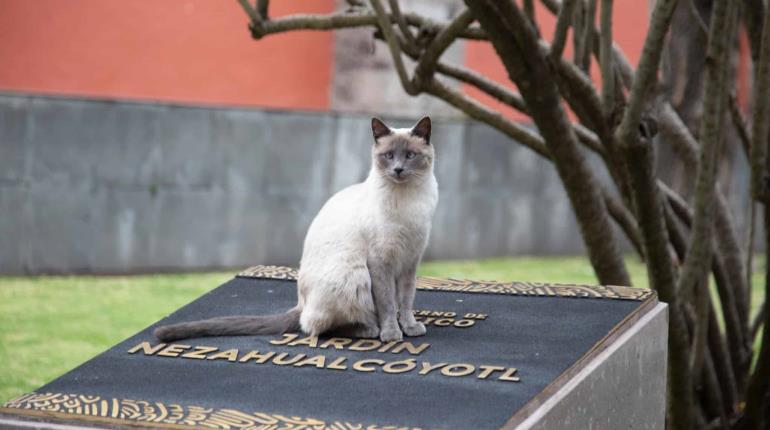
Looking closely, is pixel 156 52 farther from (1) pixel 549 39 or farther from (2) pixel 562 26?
(2) pixel 562 26

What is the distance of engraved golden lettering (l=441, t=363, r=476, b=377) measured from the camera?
10.6ft

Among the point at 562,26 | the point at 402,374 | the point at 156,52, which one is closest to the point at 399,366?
the point at 402,374

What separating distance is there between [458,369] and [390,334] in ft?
1.15

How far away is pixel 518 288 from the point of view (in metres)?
4.44

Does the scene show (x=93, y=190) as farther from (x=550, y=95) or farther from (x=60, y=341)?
(x=550, y=95)

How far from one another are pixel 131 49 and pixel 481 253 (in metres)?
3.48

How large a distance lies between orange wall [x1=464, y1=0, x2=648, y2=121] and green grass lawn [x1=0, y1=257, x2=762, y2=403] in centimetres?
170

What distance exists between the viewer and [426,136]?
376cm

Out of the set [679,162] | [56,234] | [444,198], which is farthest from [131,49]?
[679,162]

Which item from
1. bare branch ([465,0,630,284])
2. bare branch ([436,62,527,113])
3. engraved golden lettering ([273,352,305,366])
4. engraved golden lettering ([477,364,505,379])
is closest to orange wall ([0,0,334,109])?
bare branch ([436,62,527,113])

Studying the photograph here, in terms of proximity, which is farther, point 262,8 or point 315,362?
point 262,8

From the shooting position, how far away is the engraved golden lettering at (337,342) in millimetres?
3545

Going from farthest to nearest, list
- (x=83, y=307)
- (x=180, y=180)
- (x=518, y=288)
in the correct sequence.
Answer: (x=180, y=180)
(x=83, y=307)
(x=518, y=288)

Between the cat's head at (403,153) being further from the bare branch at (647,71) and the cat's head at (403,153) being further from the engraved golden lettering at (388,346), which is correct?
the bare branch at (647,71)
